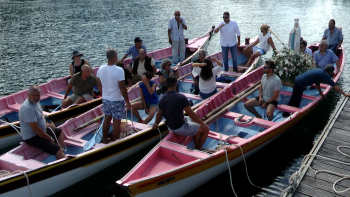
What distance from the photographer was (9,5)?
38156 millimetres

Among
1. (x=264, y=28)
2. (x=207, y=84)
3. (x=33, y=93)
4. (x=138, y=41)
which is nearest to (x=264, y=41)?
(x=264, y=28)

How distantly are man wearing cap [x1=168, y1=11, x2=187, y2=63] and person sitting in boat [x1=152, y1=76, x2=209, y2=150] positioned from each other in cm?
735

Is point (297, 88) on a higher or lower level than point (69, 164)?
higher

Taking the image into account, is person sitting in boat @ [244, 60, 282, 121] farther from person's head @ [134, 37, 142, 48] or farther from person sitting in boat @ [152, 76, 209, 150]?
person's head @ [134, 37, 142, 48]

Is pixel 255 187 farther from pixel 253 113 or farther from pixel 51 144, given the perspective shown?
pixel 51 144

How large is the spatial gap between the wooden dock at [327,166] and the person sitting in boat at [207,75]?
3399 millimetres

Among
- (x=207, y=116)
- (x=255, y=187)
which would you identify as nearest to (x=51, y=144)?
(x=207, y=116)

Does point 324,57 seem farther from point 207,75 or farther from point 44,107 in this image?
point 44,107

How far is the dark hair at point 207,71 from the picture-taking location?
999 centimetres

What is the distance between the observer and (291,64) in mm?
11047

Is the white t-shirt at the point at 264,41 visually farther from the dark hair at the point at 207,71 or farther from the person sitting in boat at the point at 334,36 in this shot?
the dark hair at the point at 207,71

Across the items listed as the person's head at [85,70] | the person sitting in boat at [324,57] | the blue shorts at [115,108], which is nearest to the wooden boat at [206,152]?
the blue shorts at [115,108]

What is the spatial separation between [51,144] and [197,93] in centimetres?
536

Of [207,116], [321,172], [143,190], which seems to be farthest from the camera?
[207,116]
